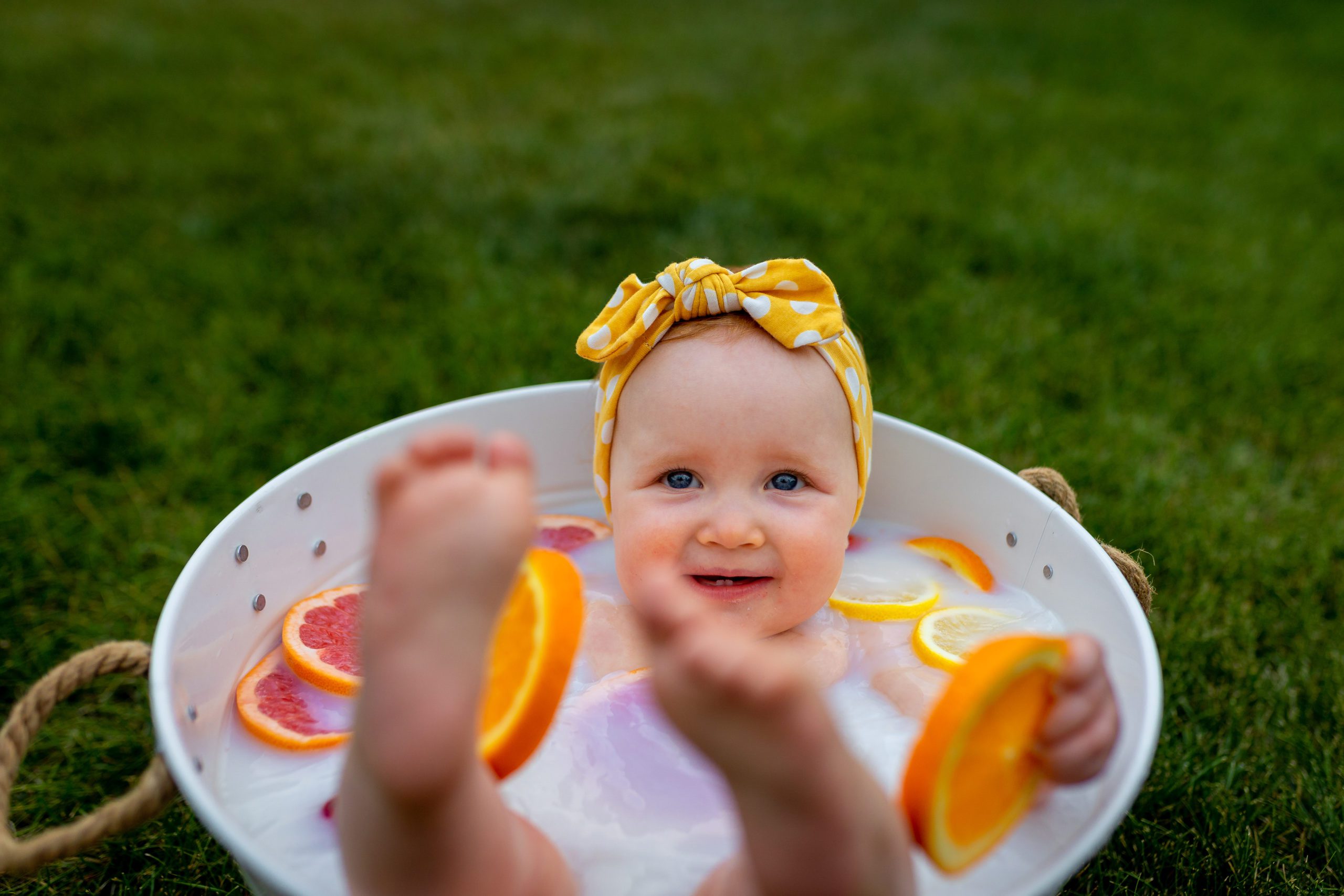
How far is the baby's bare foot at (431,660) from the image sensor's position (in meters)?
0.94

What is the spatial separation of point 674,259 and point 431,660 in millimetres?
2819

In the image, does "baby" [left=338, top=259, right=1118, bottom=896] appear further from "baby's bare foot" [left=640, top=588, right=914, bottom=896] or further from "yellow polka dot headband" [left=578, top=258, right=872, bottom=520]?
"yellow polka dot headband" [left=578, top=258, right=872, bottom=520]

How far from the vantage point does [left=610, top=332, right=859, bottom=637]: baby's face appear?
1.59m

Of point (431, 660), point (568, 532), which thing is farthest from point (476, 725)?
point (568, 532)

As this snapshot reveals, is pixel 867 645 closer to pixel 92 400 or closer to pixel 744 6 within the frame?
pixel 92 400

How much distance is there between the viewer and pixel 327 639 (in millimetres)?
1765

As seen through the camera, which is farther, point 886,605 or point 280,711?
point 886,605

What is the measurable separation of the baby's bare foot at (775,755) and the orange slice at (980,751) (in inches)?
3.4

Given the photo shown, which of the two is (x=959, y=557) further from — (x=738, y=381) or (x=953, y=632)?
(x=738, y=381)

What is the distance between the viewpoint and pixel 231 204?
3.97 m

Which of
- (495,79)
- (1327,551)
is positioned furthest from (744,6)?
(1327,551)

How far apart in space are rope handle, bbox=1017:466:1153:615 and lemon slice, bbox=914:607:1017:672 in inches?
9.1

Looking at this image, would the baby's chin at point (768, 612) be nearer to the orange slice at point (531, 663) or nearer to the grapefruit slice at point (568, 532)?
the orange slice at point (531, 663)

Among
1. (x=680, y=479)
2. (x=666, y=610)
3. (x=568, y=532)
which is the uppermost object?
(x=666, y=610)
